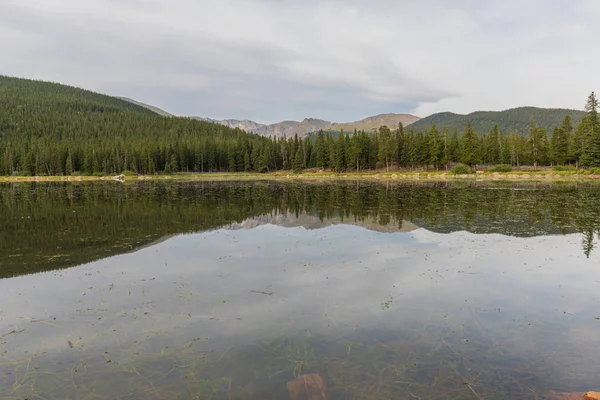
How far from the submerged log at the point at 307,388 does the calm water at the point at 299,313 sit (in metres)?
0.18

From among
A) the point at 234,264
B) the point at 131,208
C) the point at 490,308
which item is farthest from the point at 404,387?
the point at 131,208

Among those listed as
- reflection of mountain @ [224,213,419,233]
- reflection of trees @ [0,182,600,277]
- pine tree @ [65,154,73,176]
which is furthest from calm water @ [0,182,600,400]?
pine tree @ [65,154,73,176]

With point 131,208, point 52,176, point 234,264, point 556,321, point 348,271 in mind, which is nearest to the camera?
point 556,321

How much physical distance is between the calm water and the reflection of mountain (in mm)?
1759

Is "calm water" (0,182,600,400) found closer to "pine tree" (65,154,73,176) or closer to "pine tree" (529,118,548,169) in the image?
"pine tree" (529,118,548,169)

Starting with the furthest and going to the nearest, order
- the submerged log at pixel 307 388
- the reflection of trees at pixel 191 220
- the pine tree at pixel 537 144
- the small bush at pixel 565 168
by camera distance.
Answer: the pine tree at pixel 537 144, the small bush at pixel 565 168, the reflection of trees at pixel 191 220, the submerged log at pixel 307 388

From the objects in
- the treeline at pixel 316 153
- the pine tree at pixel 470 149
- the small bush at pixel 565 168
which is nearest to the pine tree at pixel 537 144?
the treeline at pixel 316 153

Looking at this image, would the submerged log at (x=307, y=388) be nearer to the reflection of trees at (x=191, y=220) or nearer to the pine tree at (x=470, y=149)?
the reflection of trees at (x=191, y=220)

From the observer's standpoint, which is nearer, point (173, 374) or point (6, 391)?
point (6, 391)

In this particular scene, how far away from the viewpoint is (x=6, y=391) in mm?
7266

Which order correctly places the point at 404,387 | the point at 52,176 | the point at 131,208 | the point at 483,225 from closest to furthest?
1. the point at 404,387
2. the point at 483,225
3. the point at 131,208
4. the point at 52,176

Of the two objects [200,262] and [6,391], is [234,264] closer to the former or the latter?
[200,262]

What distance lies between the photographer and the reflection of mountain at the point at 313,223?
25567mm

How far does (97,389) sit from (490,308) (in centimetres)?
1085
